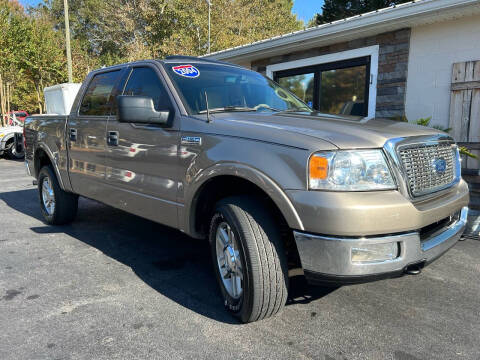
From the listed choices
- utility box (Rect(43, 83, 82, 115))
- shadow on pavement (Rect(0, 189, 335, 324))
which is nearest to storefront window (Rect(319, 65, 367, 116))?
shadow on pavement (Rect(0, 189, 335, 324))

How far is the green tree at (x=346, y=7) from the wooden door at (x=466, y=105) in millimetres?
19867

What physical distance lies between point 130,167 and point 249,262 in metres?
1.60

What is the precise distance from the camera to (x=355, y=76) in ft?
25.7

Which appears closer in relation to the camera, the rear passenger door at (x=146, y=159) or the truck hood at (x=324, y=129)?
the truck hood at (x=324, y=129)

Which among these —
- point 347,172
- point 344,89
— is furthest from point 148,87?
point 344,89

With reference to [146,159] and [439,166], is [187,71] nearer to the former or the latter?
[146,159]

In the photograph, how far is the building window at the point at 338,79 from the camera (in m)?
7.48

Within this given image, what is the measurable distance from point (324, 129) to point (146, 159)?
1577 millimetres

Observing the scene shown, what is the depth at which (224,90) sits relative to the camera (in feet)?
11.3

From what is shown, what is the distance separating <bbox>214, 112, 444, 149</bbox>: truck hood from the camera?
226 cm

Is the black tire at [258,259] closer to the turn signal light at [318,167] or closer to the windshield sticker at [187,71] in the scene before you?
the turn signal light at [318,167]

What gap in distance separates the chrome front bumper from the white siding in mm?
5129

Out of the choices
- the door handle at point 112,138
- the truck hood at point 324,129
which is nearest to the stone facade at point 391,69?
the truck hood at point 324,129

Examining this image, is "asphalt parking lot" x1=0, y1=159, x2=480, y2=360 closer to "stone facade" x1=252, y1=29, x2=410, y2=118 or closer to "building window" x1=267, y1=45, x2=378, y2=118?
"stone facade" x1=252, y1=29, x2=410, y2=118
